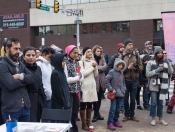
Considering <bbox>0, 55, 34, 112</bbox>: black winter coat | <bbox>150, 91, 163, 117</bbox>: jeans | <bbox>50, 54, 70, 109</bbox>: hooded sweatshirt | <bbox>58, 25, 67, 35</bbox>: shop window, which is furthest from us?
<bbox>58, 25, 67, 35</bbox>: shop window

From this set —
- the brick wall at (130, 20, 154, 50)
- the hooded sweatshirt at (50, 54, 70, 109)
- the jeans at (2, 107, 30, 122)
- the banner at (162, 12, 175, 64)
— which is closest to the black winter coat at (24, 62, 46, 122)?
the hooded sweatshirt at (50, 54, 70, 109)

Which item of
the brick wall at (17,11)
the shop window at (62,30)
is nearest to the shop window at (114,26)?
the shop window at (62,30)

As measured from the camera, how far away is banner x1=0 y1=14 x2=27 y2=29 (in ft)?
134

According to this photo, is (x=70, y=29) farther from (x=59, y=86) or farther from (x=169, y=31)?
(x=59, y=86)

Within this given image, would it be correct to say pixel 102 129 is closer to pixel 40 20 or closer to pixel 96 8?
pixel 96 8

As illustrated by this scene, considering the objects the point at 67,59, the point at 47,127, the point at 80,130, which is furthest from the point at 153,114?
the point at 47,127

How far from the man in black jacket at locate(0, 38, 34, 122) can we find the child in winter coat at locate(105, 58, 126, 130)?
2.54 m

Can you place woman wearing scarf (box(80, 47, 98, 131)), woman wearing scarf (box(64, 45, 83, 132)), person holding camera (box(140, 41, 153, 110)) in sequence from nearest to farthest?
1. woman wearing scarf (box(64, 45, 83, 132))
2. woman wearing scarf (box(80, 47, 98, 131))
3. person holding camera (box(140, 41, 153, 110))

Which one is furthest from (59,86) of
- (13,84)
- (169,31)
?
(169,31)

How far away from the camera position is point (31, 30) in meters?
40.9

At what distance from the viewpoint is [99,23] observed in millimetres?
35875

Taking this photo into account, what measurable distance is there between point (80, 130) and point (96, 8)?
101 feet

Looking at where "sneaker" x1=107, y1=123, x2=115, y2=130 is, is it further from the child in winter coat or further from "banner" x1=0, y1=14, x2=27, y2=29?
"banner" x1=0, y1=14, x2=27, y2=29

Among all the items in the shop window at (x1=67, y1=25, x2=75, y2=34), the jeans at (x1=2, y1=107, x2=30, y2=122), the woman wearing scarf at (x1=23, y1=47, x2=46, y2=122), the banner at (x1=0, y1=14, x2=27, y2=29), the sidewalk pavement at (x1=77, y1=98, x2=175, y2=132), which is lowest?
the sidewalk pavement at (x1=77, y1=98, x2=175, y2=132)
